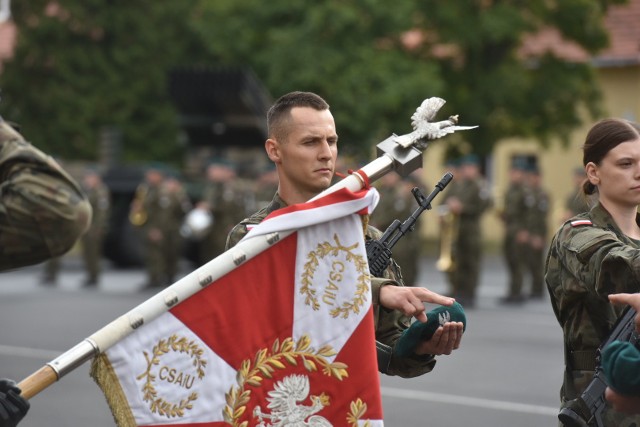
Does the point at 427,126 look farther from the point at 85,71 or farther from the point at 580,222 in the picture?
the point at 85,71

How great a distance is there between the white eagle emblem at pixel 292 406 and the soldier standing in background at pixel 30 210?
764mm

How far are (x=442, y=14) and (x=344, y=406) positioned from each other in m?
24.7

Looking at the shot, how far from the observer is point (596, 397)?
12.8 feet

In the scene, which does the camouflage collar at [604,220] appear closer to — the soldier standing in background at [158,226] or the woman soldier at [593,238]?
the woman soldier at [593,238]

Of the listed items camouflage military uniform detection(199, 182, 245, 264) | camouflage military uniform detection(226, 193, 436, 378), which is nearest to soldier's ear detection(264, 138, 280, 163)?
camouflage military uniform detection(226, 193, 436, 378)

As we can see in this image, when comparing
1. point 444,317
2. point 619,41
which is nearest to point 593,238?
point 444,317

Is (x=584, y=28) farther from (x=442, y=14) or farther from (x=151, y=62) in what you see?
(x=151, y=62)

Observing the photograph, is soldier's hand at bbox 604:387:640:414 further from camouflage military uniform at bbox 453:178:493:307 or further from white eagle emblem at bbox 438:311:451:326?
camouflage military uniform at bbox 453:178:493:307

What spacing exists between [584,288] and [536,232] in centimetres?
1555

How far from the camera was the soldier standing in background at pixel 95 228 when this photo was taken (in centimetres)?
2009

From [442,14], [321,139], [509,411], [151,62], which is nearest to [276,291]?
[321,139]

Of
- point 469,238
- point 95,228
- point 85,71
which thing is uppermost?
point 85,71

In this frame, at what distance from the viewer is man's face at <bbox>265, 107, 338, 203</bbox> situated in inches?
158

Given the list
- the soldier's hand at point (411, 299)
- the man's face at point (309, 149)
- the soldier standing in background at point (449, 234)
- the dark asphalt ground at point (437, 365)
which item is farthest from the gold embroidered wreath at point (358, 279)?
the soldier standing in background at point (449, 234)
